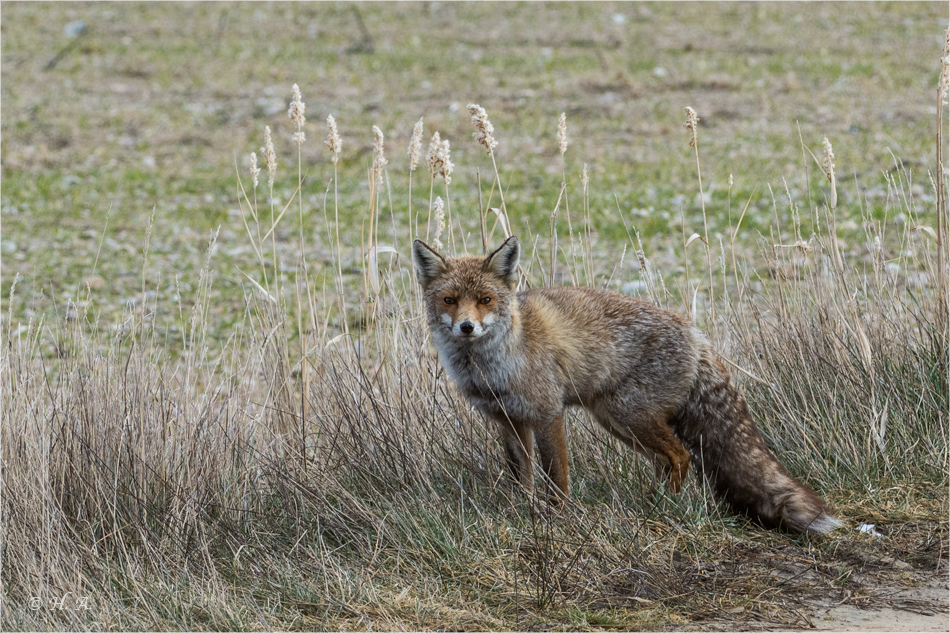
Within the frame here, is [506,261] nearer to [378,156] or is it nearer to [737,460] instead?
[378,156]

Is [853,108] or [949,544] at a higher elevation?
[853,108]

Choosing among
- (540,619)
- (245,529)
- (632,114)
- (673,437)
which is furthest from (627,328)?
(632,114)

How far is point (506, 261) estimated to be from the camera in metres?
4.97

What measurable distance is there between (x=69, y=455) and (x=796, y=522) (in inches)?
142

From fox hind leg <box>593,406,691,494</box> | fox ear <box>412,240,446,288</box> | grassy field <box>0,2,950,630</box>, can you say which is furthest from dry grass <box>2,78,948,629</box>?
fox ear <box>412,240,446,288</box>

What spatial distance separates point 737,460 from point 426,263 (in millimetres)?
1874

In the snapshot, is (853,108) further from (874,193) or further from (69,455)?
(69,455)

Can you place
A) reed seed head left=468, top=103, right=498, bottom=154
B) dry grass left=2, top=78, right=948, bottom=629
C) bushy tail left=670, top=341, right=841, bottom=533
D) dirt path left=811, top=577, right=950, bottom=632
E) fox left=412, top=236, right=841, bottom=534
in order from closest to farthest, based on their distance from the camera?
dirt path left=811, top=577, right=950, bottom=632, dry grass left=2, top=78, right=948, bottom=629, bushy tail left=670, top=341, right=841, bottom=533, fox left=412, top=236, right=841, bottom=534, reed seed head left=468, top=103, right=498, bottom=154

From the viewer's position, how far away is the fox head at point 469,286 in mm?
4828

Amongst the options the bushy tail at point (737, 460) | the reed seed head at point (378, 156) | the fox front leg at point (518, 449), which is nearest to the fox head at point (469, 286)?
the fox front leg at point (518, 449)

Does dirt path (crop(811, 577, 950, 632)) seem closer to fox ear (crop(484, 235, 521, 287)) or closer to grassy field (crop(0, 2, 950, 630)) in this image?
grassy field (crop(0, 2, 950, 630))

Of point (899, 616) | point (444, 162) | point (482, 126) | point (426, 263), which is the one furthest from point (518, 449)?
point (899, 616)

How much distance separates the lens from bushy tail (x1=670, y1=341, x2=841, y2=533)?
15.8 ft

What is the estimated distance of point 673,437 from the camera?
516 centimetres
